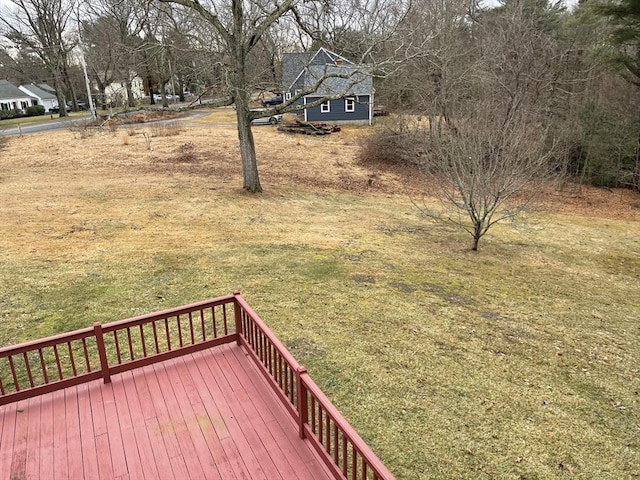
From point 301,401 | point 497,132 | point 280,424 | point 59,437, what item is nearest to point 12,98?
point 497,132

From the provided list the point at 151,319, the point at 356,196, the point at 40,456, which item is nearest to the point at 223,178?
the point at 356,196

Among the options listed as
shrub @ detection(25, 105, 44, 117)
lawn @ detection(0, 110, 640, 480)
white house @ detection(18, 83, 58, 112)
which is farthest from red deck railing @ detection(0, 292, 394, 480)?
white house @ detection(18, 83, 58, 112)

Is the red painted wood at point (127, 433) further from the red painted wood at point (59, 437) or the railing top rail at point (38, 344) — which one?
the railing top rail at point (38, 344)

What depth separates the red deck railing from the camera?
13.5 feet

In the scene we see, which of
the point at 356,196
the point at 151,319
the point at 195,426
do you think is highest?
the point at 151,319

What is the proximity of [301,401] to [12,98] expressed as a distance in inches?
2733

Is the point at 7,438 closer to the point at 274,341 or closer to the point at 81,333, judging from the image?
the point at 81,333

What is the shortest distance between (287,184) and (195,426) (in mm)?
15964

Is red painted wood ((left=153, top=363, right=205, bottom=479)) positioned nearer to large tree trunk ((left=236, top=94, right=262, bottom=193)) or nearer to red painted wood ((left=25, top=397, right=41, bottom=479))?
red painted wood ((left=25, top=397, right=41, bottom=479))

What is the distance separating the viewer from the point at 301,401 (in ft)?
14.7

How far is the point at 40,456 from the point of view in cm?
445

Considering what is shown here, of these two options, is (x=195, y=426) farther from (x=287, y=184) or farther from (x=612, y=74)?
(x=612, y=74)

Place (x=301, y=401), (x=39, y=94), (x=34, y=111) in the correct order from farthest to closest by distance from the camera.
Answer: (x=39, y=94)
(x=34, y=111)
(x=301, y=401)

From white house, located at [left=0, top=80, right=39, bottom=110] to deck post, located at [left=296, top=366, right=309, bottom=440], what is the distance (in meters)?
66.3
